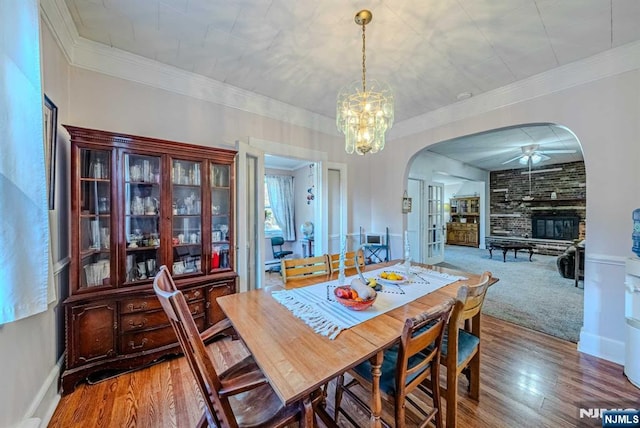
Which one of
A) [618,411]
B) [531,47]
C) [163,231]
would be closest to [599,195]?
[531,47]

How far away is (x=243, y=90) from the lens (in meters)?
3.00

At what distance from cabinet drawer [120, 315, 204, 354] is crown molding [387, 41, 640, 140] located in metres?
4.09

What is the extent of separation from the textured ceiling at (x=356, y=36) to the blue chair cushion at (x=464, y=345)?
2293mm

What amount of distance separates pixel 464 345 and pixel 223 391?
1.45 m

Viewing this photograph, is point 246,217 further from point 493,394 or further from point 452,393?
point 493,394

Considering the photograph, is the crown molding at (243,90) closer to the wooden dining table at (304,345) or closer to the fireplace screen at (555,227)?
the wooden dining table at (304,345)

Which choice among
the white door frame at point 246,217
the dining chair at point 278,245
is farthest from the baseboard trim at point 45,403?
the dining chair at point 278,245

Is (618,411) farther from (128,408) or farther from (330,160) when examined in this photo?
(330,160)

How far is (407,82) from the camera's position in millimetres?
2861

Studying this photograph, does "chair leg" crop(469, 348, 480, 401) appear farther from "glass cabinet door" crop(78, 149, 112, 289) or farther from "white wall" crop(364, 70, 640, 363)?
"glass cabinet door" crop(78, 149, 112, 289)

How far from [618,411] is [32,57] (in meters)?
3.88

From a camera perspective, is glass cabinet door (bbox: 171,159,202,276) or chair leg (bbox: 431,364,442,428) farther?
glass cabinet door (bbox: 171,159,202,276)

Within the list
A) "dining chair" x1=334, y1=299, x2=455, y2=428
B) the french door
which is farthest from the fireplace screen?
"dining chair" x1=334, y1=299, x2=455, y2=428

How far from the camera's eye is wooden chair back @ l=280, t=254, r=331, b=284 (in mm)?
2082
